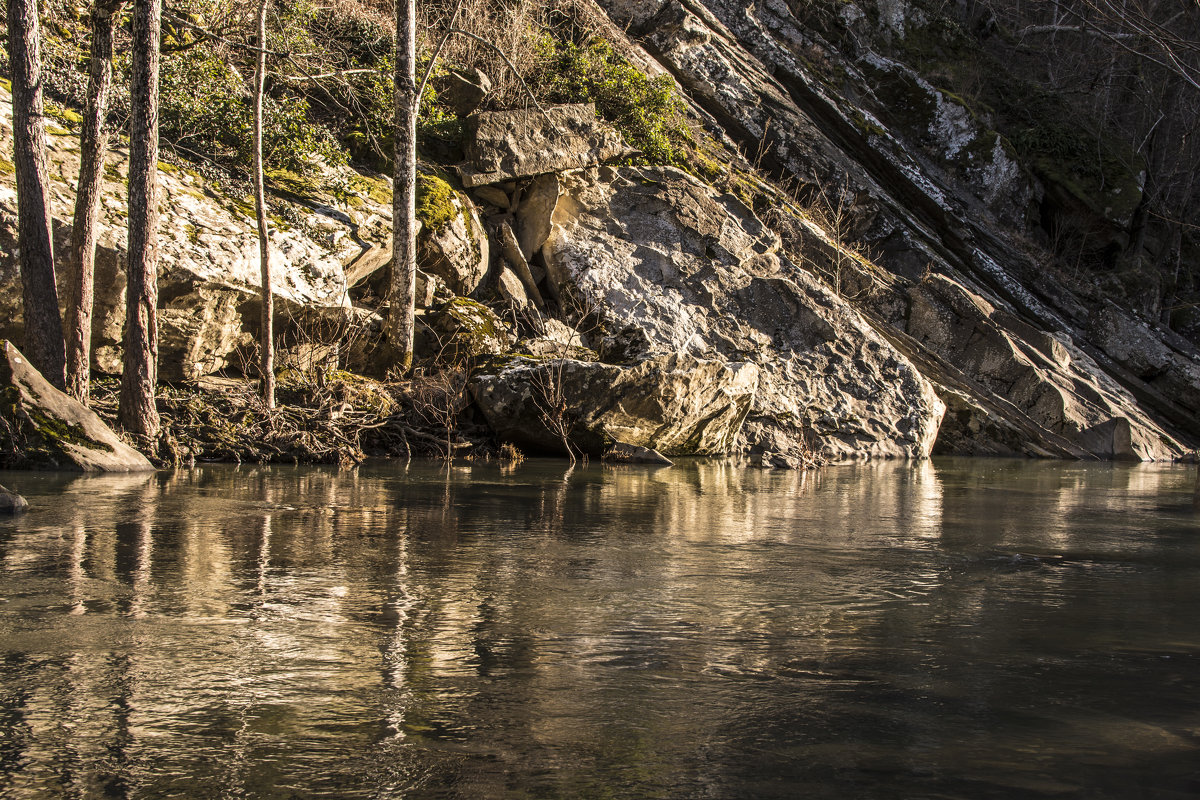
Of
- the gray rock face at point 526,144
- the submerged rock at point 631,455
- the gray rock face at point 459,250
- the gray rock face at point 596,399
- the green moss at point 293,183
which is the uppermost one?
the gray rock face at point 526,144

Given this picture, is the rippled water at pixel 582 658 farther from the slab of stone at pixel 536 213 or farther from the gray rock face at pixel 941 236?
the gray rock face at pixel 941 236

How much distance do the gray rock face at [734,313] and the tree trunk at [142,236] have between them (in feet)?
23.8

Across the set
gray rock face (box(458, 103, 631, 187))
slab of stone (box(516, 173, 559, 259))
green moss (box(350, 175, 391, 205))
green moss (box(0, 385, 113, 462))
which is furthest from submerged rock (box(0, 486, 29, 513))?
gray rock face (box(458, 103, 631, 187))

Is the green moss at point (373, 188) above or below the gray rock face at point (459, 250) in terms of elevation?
above

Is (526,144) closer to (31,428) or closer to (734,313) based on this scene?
(734,313)

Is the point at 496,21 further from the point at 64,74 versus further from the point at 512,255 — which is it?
the point at 64,74

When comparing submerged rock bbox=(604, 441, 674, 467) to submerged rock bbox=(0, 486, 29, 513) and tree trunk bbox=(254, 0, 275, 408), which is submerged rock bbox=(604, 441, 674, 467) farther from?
submerged rock bbox=(0, 486, 29, 513)

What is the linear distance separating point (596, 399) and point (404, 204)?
15.2 feet

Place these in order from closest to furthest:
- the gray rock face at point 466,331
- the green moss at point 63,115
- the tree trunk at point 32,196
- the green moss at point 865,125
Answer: the tree trunk at point 32,196, the green moss at point 63,115, the gray rock face at point 466,331, the green moss at point 865,125

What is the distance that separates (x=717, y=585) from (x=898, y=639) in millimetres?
1191

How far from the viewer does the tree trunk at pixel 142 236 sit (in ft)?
36.2

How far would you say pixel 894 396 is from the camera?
17.9 meters

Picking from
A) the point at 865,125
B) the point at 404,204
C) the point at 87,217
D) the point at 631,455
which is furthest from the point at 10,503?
the point at 865,125

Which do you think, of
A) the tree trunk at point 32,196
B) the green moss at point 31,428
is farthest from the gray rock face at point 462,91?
the green moss at point 31,428
